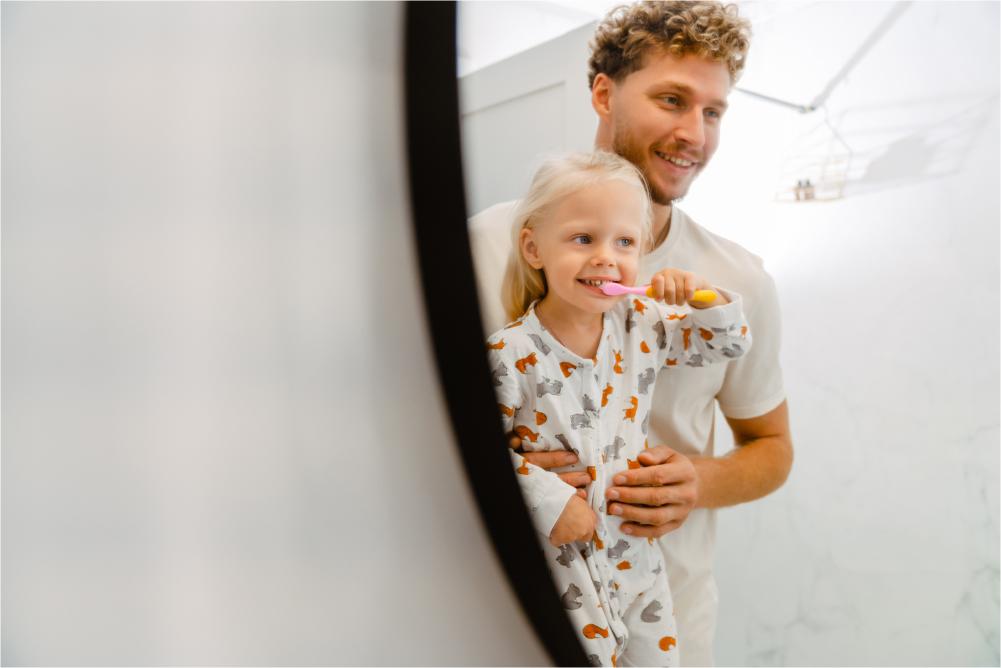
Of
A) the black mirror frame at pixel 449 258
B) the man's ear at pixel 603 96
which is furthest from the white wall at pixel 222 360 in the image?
the man's ear at pixel 603 96

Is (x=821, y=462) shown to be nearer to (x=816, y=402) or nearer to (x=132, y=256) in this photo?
(x=816, y=402)

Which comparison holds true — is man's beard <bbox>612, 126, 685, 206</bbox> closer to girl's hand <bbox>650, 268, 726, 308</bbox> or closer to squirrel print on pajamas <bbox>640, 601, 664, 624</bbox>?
girl's hand <bbox>650, 268, 726, 308</bbox>

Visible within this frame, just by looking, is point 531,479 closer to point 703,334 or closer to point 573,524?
point 573,524

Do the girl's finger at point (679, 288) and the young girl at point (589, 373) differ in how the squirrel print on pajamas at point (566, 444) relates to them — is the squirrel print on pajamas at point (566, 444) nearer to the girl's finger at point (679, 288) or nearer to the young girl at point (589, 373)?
the young girl at point (589, 373)

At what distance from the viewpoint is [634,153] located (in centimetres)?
41

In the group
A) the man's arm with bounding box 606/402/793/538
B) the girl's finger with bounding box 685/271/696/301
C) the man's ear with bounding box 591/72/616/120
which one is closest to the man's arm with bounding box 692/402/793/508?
the man's arm with bounding box 606/402/793/538

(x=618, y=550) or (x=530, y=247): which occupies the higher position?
(x=530, y=247)

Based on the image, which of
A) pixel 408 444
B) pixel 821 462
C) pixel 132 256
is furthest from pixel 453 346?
pixel 821 462

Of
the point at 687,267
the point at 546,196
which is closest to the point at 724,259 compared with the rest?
the point at 687,267

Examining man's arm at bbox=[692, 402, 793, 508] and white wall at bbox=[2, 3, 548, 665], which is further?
man's arm at bbox=[692, 402, 793, 508]

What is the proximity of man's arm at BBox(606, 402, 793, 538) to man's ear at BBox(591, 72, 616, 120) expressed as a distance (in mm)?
210

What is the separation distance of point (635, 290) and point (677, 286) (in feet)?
0.10

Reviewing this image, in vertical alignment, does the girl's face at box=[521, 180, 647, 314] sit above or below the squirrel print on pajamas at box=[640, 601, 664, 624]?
above

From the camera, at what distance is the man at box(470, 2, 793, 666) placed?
0.40m
